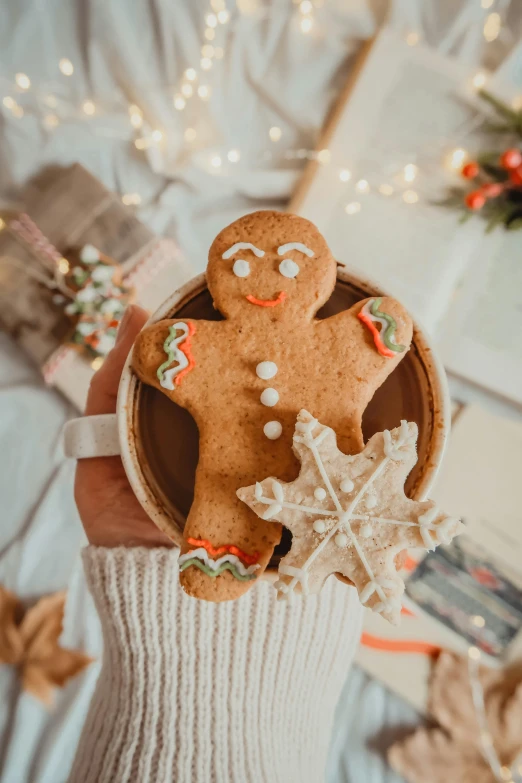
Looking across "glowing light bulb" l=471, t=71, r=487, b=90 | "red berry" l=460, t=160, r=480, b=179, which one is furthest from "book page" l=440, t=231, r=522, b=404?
"glowing light bulb" l=471, t=71, r=487, b=90

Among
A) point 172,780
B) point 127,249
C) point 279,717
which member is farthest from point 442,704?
point 127,249

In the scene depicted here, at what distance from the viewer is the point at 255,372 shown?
0.53 meters

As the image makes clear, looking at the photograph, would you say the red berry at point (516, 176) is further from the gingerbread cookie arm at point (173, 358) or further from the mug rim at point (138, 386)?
the gingerbread cookie arm at point (173, 358)

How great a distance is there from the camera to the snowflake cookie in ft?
1.55

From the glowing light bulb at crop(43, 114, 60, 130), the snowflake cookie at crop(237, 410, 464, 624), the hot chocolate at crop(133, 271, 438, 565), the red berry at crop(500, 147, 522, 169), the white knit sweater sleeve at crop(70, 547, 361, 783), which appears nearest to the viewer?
the snowflake cookie at crop(237, 410, 464, 624)

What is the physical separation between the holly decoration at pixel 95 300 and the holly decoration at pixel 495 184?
611 mm

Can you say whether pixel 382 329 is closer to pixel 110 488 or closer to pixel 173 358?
pixel 173 358

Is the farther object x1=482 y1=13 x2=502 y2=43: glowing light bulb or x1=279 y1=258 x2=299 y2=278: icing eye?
x1=482 y1=13 x2=502 y2=43: glowing light bulb

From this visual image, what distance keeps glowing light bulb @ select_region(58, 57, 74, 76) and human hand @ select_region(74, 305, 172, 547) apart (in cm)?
62

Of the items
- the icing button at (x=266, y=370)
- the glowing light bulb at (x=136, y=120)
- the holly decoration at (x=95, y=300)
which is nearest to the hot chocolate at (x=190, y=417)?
the icing button at (x=266, y=370)

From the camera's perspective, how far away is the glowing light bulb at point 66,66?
1.11 m

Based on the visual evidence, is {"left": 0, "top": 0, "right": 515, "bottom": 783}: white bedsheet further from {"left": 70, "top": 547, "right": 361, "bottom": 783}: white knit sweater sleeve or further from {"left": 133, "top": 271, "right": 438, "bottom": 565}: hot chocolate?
{"left": 133, "top": 271, "right": 438, "bottom": 565}: hot chocolate

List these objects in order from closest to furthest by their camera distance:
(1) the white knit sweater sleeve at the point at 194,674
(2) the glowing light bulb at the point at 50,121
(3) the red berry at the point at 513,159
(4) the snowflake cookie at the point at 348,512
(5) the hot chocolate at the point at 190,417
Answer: (4) the snowflake cookie at the point at 348,512 < (5) the hot chocolate at the point at 190,417 < (1) the white knit sweater sleeve at the point at 194,674 < (3) the red berry at the point at 513,159 < (2) the glowing light bulb at the point at 50,121

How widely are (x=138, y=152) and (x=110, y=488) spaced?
71 cm
